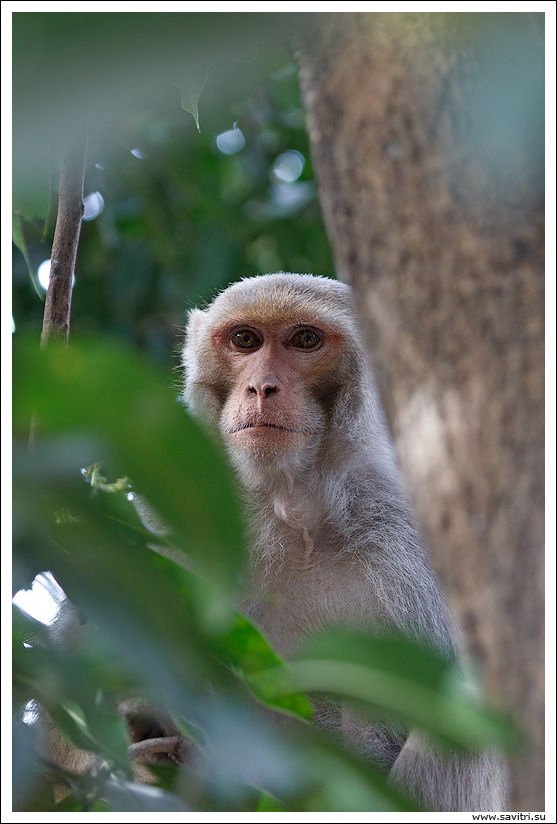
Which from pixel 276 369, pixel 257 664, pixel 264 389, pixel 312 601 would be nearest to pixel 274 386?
pixel 264 389

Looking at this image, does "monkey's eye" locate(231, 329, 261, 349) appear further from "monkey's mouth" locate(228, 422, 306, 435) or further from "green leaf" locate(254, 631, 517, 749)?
"green leaf" locate(254, 631, 517, 749)

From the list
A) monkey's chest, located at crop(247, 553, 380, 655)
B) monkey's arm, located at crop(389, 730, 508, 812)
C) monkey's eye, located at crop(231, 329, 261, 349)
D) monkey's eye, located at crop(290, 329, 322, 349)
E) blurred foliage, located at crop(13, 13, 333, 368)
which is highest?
blurred foliage, located at crop(13, 13, 333, 368)

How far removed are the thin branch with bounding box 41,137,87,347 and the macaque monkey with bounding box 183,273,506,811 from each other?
3.08 ft

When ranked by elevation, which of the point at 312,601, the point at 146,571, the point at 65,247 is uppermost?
the point at 65,247

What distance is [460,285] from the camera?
925 millimetres

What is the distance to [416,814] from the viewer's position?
1112 mm

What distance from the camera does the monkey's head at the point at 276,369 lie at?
2.86 meters

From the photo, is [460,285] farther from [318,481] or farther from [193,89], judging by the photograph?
[318,481]

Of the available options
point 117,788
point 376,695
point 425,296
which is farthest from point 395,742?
point 425,296

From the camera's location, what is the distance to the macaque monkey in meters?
2.70

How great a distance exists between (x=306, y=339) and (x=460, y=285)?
→ 2.30 m

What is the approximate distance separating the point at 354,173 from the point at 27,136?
1.39 feet

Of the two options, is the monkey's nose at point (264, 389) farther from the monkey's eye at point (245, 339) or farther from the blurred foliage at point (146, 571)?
the blurred foliage at point (146, 571)

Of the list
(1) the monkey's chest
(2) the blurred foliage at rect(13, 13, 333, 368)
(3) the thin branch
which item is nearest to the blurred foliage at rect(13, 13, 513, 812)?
(3) the thin branch
